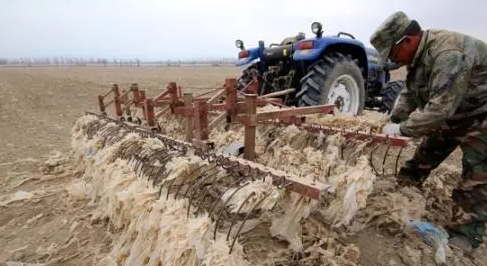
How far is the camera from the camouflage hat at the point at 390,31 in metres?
2.48

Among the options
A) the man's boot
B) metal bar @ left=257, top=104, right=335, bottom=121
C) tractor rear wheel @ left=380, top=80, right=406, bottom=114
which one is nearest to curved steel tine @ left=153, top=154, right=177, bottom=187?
metal bar @ left=257, top=104, right=335, bottom=121

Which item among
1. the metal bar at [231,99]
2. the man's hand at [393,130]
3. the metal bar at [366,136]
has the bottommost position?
the metal bar at [366,136]

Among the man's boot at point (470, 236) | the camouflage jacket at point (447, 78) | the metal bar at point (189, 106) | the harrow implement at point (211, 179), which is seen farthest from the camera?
the metal bar at point (189, 106)

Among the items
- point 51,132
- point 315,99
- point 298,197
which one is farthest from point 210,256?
point 51,132

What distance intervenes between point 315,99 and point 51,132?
5.81 metres

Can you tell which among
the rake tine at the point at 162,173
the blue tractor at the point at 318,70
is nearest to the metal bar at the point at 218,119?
the rake tine at the point at 162,173

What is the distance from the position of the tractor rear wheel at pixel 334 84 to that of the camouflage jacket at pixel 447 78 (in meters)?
2.04

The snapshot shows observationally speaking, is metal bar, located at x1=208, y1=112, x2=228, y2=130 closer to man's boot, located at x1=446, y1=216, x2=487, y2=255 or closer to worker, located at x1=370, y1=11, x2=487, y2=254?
worker, located at x1=370, y1=11, x2=487, y2=254

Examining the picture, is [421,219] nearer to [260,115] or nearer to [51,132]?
[260,115]

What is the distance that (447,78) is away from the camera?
2279 millimetres

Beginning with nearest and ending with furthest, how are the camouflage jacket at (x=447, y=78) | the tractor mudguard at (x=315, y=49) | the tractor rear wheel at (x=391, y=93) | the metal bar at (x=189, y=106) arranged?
the camouflage jacket at (x=447, y=78) → the metal bar at (x=189, y=106) → the tractor mudguard at (x=315, y=49) → the tractor rear wheel at (x=391, y=93)

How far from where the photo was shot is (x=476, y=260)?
8.61 ft

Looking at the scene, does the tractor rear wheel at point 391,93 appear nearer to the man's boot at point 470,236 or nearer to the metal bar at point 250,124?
the man's boot at point 470,236

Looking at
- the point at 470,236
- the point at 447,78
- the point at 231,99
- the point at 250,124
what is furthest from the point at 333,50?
the point at 470,236
